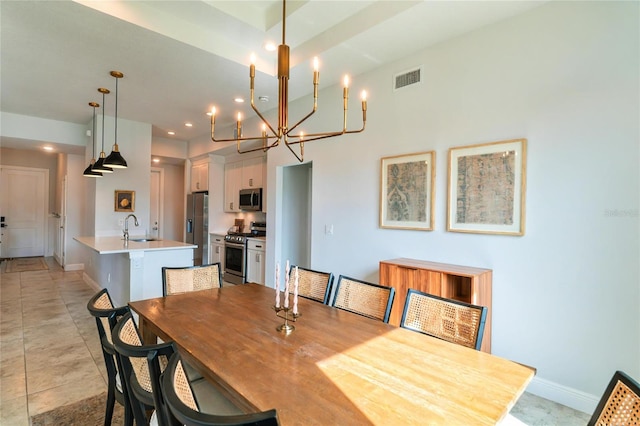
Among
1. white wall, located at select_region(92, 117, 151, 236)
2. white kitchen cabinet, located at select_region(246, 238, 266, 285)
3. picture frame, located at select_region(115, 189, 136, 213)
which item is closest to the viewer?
white kitchen cabinet, located at select_region(246, 238, 266, 285)

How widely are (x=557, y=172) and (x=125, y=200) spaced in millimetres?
5851

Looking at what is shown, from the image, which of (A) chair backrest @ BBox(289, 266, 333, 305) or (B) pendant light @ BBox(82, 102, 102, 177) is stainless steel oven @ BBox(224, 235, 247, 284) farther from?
(A) chair backrest @ BBox(289, 266, 333, 305)

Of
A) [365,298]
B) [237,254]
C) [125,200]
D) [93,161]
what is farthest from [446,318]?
[125,200]

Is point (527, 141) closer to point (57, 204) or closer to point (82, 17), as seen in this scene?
point (82, 17)

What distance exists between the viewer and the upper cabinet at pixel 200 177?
6.48 meters

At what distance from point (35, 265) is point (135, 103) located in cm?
547

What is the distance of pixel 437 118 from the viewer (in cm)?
289

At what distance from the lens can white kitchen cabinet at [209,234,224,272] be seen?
612cm

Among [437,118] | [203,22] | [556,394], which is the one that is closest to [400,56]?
[437,118]

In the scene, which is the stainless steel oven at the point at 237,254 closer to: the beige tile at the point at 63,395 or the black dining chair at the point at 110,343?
the beige tile at the point at 63,395

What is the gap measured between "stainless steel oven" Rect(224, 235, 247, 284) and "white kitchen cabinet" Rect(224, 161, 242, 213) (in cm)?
73

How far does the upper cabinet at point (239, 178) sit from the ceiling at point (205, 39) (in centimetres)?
171

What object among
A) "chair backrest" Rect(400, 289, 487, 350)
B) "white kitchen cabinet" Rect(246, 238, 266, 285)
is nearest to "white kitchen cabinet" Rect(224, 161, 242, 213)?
"white kitchen cabinet" Rect(246, 238, 266, 285)

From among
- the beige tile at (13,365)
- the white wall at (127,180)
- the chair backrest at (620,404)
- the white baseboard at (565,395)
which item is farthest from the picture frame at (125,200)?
the chair backrest at (620,404)
